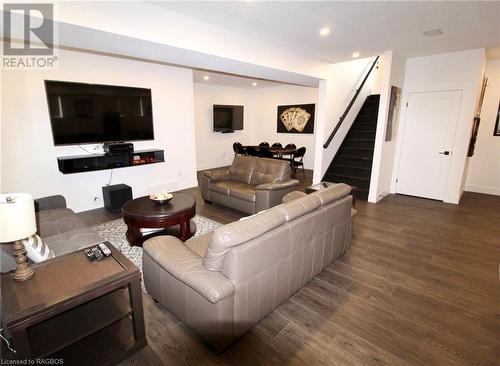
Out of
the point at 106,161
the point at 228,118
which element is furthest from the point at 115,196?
the point at 228,118

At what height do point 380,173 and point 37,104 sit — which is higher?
point 37,104

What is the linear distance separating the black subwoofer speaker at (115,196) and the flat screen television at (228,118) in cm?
473

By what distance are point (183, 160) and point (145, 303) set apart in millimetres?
4045

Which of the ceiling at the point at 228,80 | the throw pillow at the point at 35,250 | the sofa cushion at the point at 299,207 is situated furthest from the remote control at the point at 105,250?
the ceiling at the point at 228,80

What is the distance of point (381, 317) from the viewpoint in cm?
216

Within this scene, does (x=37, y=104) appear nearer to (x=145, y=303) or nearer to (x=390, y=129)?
(x=145, y=303)

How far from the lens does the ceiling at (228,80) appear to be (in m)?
6.65

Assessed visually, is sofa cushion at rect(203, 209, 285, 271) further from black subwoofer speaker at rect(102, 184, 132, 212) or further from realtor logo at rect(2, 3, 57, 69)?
black subwoofer speaker at rect(102, 184, 132, 212)

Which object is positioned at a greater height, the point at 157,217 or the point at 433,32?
the point at 433,32

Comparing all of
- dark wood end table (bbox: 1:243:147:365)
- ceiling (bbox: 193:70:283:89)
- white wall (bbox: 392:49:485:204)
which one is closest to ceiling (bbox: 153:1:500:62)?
white wall (bbox: 392:49:485:204)

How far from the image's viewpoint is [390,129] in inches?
206

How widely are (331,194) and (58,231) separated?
2.89 m

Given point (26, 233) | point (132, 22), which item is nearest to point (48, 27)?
point (132, 22)

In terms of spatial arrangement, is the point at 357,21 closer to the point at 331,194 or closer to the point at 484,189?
the point at 331,194
